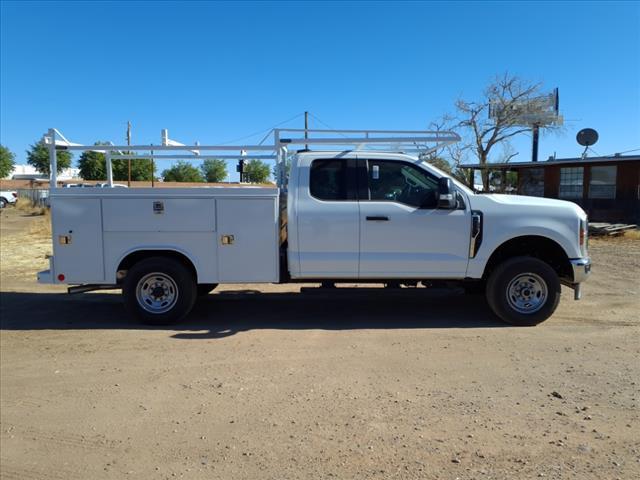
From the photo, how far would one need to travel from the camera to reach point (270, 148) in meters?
6.72

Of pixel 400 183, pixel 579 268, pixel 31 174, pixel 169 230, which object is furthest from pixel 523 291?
pixel 31 174

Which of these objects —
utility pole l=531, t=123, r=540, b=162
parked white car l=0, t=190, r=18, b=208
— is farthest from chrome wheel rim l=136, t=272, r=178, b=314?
parked white car l=0, t=190, r=18, b=208

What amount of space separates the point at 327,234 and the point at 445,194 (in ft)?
5.05

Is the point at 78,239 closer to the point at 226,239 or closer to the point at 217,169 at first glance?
the point at 226,239

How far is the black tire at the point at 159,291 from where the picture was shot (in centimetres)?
650

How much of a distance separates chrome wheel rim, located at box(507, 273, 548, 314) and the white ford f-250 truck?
0.01 metres

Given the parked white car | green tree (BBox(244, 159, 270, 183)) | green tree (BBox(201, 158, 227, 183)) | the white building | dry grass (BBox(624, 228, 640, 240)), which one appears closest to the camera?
green tree (BBox(244, 159, 270, 183))

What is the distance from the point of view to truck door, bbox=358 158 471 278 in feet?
21.0

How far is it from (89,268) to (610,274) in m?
9.55

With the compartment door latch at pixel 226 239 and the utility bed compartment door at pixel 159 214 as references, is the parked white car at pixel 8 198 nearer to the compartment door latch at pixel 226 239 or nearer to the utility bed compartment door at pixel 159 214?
the utility bed compartment door at pixel 159 214

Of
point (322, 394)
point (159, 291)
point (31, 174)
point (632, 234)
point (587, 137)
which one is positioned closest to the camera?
point (322, 394)

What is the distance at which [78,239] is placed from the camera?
6531 millimetres

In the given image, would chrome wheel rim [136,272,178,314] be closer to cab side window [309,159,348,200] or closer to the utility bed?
the utility bed

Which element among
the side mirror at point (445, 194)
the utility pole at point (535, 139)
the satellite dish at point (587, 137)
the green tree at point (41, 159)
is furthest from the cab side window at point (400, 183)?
the green tree at point (41, 159)
